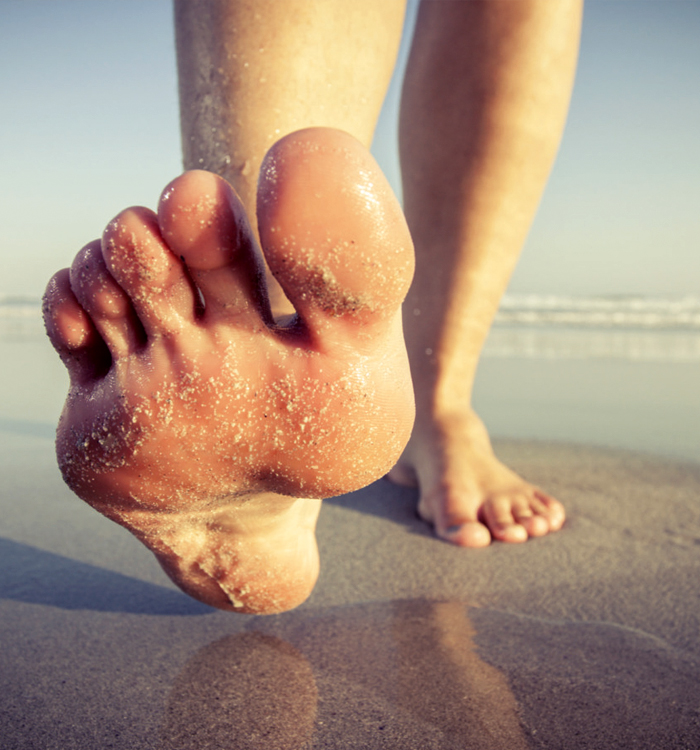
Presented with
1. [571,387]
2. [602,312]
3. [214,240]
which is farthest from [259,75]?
[602,312]

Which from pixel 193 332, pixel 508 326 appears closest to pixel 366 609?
pixel 193 332

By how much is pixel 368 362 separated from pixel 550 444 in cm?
139

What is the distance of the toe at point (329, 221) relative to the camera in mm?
546

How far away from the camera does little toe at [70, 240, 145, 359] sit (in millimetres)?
618

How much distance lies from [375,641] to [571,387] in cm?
225

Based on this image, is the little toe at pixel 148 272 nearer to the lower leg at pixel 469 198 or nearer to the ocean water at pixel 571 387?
the lower leg at pixel 469 198

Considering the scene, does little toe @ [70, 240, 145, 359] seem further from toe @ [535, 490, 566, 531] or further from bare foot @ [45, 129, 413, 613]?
toe @ [535, 490, 566, 531]

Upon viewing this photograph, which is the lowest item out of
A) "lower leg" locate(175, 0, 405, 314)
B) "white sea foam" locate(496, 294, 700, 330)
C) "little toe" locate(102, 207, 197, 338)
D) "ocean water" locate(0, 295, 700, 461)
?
"white sea foam" locate(496, 294, 700, 330)

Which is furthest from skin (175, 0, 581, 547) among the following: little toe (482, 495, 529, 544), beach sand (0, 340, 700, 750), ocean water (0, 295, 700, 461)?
ocean water (0, 295, 700, 461)

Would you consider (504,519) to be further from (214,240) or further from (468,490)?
(214,240)

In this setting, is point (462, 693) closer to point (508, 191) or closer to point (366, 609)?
point (366, 609)

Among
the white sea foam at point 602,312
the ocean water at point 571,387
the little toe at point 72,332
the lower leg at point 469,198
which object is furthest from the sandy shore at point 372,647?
the white sea foam at point 602,312

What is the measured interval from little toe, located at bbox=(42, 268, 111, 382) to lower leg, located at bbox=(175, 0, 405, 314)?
209 mm

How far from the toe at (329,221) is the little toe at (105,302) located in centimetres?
16
